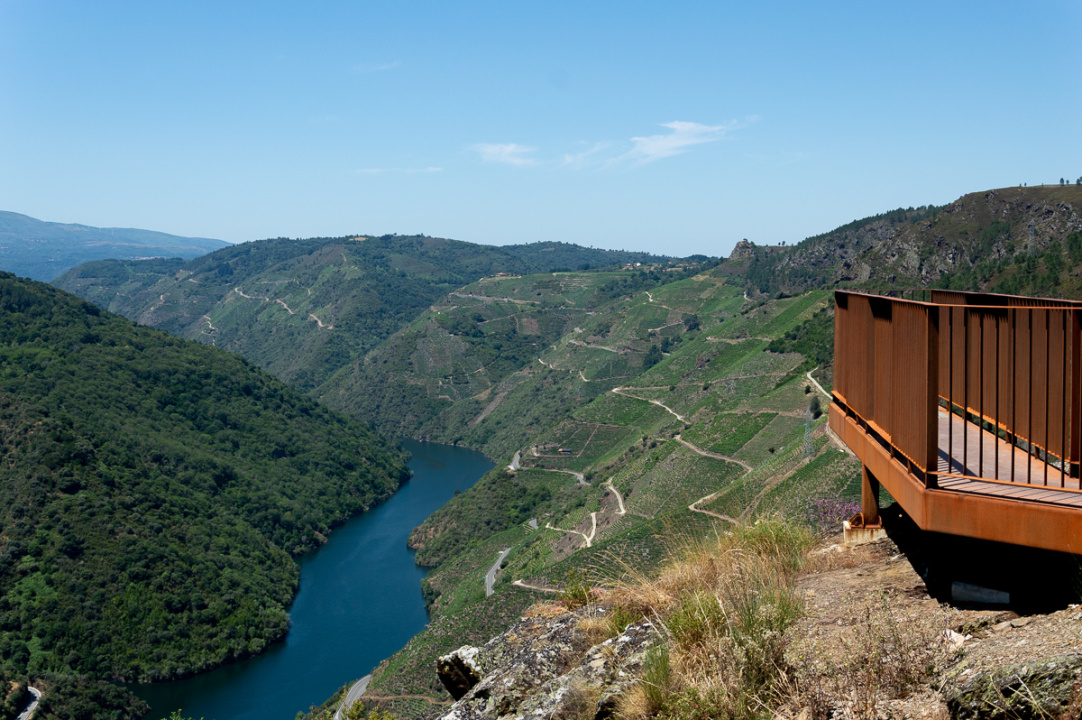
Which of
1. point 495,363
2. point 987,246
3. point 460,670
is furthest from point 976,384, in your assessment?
point 495,363

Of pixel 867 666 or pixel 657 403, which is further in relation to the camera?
pixel 657 403

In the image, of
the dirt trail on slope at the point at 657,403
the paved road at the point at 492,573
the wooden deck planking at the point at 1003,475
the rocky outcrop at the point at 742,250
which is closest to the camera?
the wooden deck planking at the point at 1003,475

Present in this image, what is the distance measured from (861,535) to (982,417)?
9.13ft

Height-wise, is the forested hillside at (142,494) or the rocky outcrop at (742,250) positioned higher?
the rocky outcrop at (742,250)

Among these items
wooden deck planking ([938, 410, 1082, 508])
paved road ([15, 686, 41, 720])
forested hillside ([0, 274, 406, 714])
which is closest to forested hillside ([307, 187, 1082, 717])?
wooden deck planking ([938, 410, 1082, 508])

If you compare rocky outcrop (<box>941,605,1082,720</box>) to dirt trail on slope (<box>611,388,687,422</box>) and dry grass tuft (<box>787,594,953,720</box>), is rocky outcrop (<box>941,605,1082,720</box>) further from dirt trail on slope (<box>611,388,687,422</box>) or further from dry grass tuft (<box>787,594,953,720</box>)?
dirt trail on slope (<box>611,388,687,422</box>)

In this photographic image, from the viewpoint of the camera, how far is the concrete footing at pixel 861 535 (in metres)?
7.18

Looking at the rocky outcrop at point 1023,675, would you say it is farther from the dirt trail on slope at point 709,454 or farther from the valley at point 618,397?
the dirt trail on slope at point 709,454

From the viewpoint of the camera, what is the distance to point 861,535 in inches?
286

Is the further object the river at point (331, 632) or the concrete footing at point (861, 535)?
the river at point (331, 632)

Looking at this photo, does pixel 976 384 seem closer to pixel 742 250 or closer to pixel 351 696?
pixel 351 696

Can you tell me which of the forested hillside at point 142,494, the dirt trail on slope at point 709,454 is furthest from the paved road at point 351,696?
the dirt trail on slope at point 709,454

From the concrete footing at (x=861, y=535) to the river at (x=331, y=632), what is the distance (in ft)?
152

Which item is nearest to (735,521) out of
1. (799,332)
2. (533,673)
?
(533,673)
